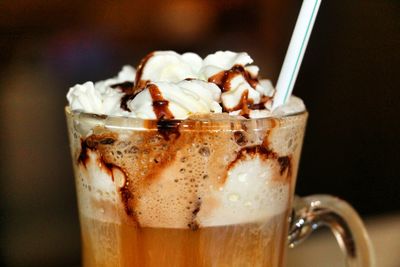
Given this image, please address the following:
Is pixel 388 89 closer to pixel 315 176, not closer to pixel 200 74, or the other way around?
pixel 315 176

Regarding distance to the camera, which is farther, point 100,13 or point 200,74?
point 100,13

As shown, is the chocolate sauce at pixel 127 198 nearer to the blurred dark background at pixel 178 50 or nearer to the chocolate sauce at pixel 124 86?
the chocolate sauce at pixel 124 86

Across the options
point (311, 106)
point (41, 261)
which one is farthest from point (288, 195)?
point (311, 106)

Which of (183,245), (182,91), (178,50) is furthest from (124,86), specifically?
(178,50)

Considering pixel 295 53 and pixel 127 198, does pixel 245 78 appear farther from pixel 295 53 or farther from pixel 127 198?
pixel 127 198

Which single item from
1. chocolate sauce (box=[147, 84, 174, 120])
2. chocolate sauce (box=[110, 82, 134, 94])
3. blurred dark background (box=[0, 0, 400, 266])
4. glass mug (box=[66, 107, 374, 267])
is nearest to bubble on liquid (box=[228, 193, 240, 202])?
glass mug (box=[66, 107, 374, 267])
